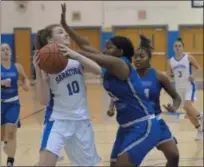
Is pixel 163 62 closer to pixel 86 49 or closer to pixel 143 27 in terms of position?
pixel 143 27

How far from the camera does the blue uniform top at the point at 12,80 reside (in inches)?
234

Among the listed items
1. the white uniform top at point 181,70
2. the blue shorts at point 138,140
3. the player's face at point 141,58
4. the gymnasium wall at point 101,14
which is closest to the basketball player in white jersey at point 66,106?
the blue shorts at point 138,140

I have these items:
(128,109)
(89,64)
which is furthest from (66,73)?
(128,109)

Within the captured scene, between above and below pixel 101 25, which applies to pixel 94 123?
below

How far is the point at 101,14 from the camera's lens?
21500 millimetres

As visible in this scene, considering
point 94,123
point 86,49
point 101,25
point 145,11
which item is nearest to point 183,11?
point 145,11

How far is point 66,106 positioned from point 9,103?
217 centimetres

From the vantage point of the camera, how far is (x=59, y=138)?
3828 millimetres

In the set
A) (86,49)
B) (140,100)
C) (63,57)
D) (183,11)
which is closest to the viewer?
(63,57)

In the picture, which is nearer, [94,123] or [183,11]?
[94,123]

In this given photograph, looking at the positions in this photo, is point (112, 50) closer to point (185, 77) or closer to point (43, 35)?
point (43, 35)

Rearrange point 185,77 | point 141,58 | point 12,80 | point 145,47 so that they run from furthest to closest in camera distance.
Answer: point 185,77 < point 12,80 < point 145,47 < point 141,58

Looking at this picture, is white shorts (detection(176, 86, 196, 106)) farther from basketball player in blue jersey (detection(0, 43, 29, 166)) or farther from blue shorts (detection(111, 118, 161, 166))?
blue shorts (detection(111, 118, 161, 166))

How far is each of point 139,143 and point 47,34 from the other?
120cm
